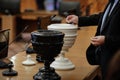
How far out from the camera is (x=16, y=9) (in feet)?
24.0

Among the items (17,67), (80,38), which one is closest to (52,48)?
(17,67)

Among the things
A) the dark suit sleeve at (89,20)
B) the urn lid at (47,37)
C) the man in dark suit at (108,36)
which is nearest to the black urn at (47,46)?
the urn lid at (47,37)

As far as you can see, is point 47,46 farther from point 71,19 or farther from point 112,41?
point 71,19

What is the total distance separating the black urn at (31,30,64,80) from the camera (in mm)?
1588

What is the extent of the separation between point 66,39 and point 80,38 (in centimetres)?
152

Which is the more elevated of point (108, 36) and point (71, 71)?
point (108, 36)

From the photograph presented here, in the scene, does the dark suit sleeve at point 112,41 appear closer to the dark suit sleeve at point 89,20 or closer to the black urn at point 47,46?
the black urn at point 47,46

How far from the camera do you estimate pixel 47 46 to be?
5.21ft

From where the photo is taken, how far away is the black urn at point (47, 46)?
1588mm

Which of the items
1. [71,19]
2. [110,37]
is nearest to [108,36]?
[110,37]

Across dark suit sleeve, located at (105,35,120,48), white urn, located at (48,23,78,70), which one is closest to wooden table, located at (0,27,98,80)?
white urn, located at (48,23,78,70)

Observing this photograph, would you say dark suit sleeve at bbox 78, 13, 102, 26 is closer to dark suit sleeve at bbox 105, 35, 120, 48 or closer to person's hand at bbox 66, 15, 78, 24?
person's hand at bbox 66, 15, 78, 24

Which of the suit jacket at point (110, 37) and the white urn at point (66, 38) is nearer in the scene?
the suit jacket at point (110, 37)

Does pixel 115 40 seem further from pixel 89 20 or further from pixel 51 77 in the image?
pixel 89 20
